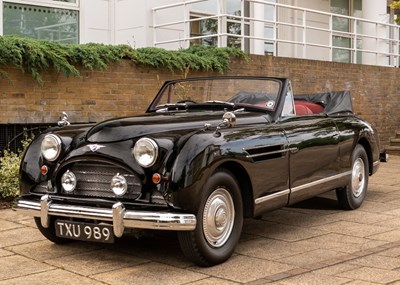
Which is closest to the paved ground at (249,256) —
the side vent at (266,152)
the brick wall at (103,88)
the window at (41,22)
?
the side vent at (266,152)

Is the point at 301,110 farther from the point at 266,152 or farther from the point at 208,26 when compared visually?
the point at 208,26

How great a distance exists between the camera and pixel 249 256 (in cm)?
495

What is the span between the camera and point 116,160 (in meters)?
4.55

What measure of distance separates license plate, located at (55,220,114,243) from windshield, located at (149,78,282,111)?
1.88 metres

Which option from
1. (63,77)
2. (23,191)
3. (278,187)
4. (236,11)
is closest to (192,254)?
(278,187)

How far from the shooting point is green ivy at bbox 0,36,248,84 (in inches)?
313

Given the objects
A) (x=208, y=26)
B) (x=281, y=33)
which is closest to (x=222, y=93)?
(x=208, y=26)

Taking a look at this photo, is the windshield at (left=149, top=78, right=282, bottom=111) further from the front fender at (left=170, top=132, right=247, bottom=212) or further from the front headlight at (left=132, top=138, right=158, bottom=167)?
the front headlight at (left=132, top=138, right=158, bottom=167)

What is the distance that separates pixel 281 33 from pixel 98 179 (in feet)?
41.2

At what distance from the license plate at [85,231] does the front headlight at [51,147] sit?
0.53m

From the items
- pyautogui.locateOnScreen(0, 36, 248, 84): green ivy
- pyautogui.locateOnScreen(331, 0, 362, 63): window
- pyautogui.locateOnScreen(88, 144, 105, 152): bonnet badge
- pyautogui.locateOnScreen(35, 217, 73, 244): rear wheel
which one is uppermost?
pyautogui.locateOnScreen(331, 0, 362, 63): window

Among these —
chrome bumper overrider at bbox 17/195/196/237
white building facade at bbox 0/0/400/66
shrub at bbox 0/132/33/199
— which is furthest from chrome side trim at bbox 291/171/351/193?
white building facade at bbox 0/0/400/66

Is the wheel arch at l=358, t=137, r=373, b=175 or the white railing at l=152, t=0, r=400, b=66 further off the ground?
the white railing at l=152, t=0, r=400, b=66

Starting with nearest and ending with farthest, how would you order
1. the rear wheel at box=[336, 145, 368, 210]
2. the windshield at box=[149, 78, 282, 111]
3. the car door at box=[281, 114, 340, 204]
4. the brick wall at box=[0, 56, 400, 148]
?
the car door at box=[281, 114, 340, 204] < the windshield at box=[149, 78, 282, 111] < the rear wheel at box=[336, 145, 368, 210] < the brick wall at box=[0, 56, 400, 148]
